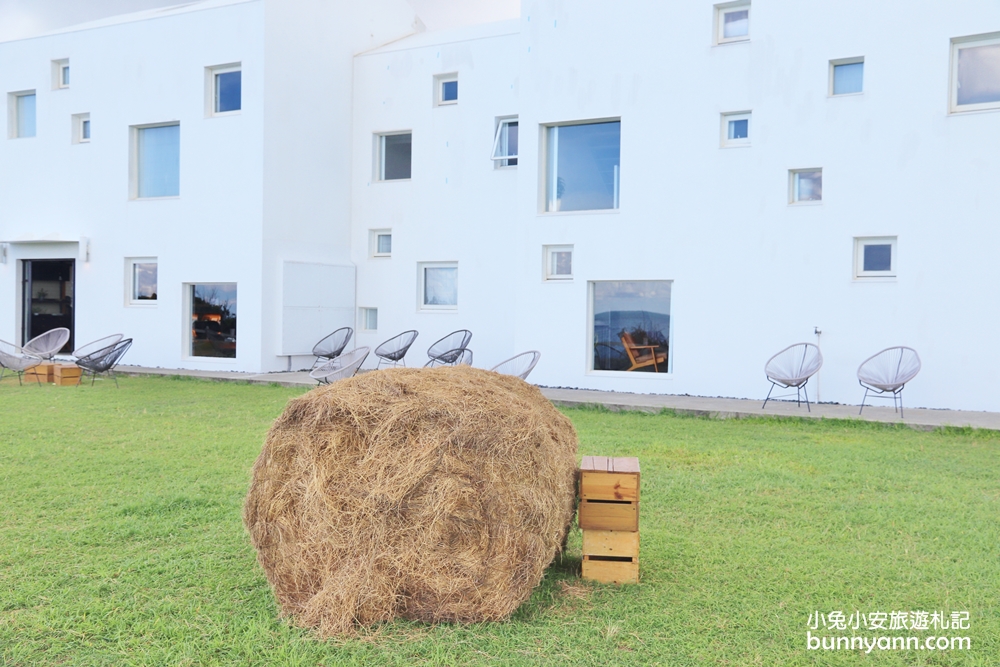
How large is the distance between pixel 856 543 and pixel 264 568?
3327mm

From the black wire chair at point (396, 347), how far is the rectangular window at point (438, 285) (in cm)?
83

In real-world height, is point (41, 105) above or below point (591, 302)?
above

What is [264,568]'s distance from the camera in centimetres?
400

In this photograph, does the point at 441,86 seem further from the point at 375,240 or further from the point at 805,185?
the point at 805,185

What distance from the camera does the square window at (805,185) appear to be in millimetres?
12156

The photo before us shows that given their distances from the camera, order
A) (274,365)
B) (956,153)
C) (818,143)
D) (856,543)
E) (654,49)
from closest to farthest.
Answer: (856,543)
(956,153)
(818,143)
(654,49)
(274,365)

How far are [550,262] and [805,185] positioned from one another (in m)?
3.99

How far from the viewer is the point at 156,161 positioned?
17.0 metres

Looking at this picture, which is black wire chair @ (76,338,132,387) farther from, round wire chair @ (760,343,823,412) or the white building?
round wire chair @ (760,343,823,412)

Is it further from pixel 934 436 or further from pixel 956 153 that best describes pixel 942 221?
pixel 934 436

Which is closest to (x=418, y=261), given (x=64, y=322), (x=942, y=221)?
(x=64, y=322)

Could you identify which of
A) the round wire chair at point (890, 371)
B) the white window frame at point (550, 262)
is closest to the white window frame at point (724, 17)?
the white window frame at point (550, 262)

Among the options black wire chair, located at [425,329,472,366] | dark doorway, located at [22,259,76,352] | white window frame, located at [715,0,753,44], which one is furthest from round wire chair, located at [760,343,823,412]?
dark doorway, located at [22,259,76,352]

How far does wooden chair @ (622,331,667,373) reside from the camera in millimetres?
13070
